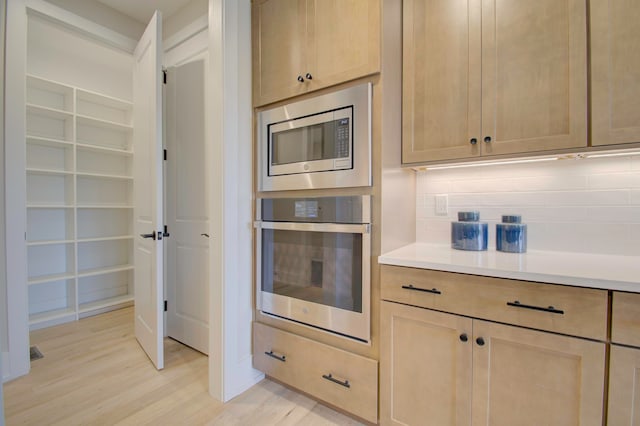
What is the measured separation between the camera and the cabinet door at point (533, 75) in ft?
3.66

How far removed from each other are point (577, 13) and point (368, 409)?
193 cm

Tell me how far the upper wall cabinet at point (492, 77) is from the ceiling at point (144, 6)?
2.10 metres

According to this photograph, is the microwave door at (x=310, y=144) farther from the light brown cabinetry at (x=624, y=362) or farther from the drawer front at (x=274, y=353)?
the light brown cabinetry at (x=624, y=362)

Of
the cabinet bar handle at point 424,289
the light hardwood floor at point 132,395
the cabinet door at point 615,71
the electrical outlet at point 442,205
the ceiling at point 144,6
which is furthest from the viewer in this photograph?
the ceiling at point 144,6

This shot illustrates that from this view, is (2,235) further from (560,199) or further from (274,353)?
(560,199)

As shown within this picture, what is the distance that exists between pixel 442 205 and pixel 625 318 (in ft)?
3.11

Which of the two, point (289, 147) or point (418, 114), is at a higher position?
point (418, 114)

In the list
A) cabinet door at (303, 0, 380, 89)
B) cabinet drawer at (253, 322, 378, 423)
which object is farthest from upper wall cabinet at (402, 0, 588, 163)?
cabinet drawer at (253, 322, 378, 423)

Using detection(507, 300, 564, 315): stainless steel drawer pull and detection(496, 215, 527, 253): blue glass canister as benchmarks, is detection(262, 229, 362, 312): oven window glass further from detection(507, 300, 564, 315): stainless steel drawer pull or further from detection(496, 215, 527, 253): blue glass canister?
detection(496, 215, 527, 253): blue glass canister

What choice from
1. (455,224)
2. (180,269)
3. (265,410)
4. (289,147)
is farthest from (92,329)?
(455,224)

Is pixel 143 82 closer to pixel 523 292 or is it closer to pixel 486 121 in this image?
pixel 486 121

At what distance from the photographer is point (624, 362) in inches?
34.1

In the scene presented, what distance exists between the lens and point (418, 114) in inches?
57.0

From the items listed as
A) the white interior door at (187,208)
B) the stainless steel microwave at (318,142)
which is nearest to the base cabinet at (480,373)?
the stainless steel microwave at (318,142)
